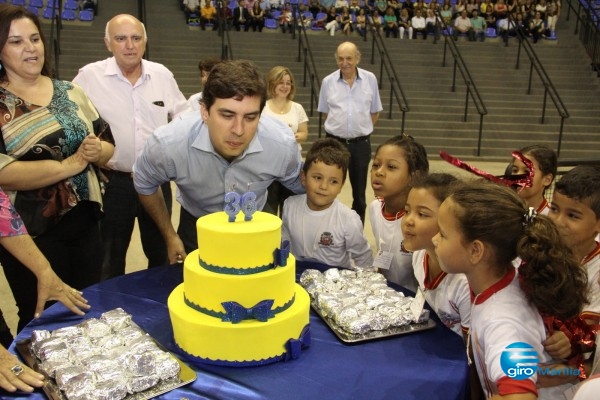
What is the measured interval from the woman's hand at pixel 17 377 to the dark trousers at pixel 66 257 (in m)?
0.87

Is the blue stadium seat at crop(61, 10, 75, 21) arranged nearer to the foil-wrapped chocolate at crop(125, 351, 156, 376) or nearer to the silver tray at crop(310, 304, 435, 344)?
the silver tray at crop(310, 304, 435, 344)

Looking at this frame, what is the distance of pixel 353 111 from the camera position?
564 centimetres

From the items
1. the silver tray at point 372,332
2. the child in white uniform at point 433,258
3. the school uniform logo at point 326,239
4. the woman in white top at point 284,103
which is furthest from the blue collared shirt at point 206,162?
the woman in white top at point 284,103

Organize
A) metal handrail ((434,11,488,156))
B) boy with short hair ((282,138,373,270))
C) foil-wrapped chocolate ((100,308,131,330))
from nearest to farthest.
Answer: foil-wrapped chocolate ((100,308,131,330)), boy with short hair ((282,138,373,270)), metal handrail ((434,11,488,156))

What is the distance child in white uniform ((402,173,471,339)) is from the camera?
216cm

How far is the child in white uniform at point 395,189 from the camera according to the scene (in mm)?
2812

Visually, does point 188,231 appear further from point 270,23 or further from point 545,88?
point 270,23

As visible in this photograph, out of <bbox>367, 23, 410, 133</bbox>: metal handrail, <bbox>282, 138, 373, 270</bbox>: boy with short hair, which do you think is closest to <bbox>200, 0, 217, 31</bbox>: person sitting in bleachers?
<bbox>367, 23, 410, 133</bbox>: metal handrail

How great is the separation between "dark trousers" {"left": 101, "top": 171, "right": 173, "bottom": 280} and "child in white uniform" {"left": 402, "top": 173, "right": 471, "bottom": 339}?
67.2 inches

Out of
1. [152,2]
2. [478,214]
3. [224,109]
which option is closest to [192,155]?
[224,109]

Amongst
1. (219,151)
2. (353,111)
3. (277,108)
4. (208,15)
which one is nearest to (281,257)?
(219,151)

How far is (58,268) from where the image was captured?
8.51ft

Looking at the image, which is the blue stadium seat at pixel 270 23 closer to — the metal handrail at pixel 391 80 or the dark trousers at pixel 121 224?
the metal handrail at pixel 391 80

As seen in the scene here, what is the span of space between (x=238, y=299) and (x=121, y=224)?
1805mm
